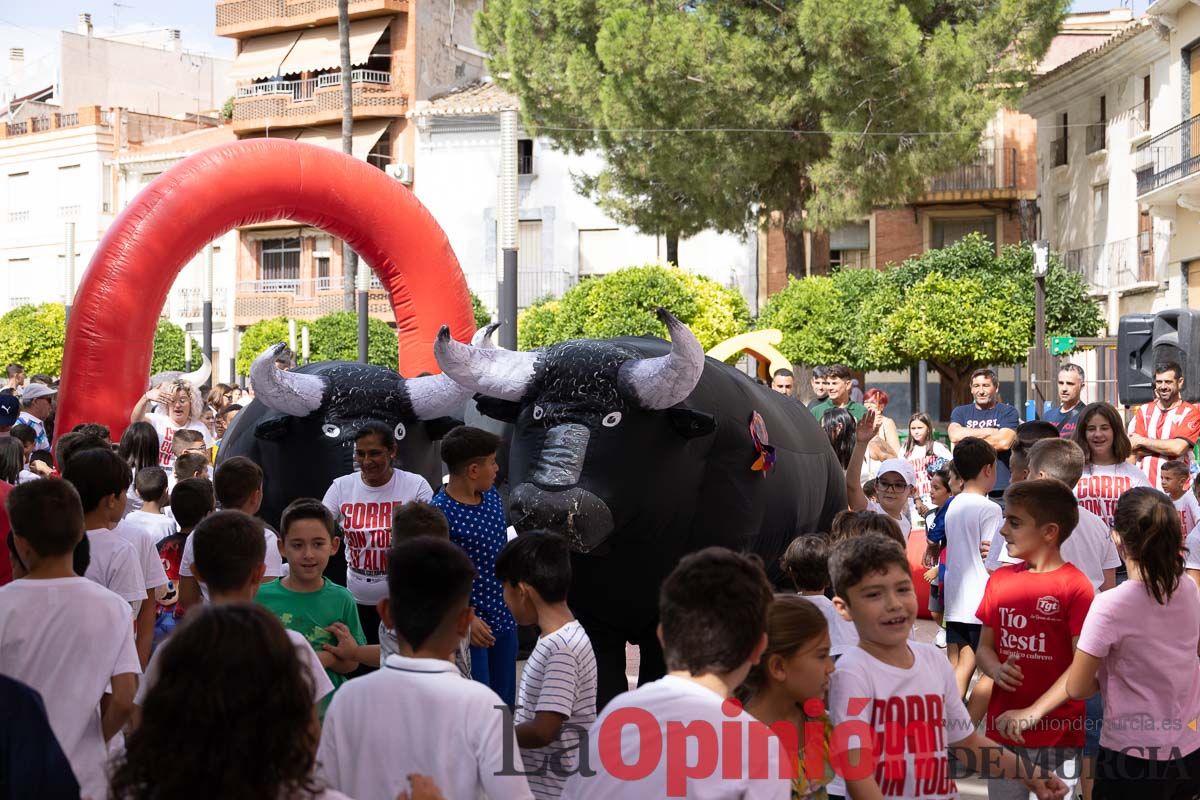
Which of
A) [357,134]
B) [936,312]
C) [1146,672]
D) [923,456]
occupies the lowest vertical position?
[1146,672]

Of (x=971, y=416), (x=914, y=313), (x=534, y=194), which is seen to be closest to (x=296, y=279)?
(x=534, y=194)

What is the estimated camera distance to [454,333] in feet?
37.9

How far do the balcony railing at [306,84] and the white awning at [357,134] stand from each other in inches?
35.8

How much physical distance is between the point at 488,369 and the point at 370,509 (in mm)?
835

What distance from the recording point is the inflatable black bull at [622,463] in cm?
631

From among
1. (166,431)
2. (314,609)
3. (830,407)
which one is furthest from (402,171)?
(314,609)

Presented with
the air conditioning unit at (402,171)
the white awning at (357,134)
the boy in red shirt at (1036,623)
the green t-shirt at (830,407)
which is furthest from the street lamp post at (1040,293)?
the white awning at (357,134)

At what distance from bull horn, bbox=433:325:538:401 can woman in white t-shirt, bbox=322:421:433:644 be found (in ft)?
1.42

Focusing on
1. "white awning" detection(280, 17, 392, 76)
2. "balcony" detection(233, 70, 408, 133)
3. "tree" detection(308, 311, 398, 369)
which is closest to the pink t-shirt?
"tree" detection(308, 311, 398, 369)

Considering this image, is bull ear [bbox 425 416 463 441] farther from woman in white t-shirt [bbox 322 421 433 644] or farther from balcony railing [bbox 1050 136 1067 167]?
balcony railing [bbox 1050 136 1067 167]

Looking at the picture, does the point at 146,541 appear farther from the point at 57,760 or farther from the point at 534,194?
the point at 534,194

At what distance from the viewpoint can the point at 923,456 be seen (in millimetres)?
11031

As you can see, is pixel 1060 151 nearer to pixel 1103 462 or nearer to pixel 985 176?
pixel 985 176

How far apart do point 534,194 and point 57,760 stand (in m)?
35.1
